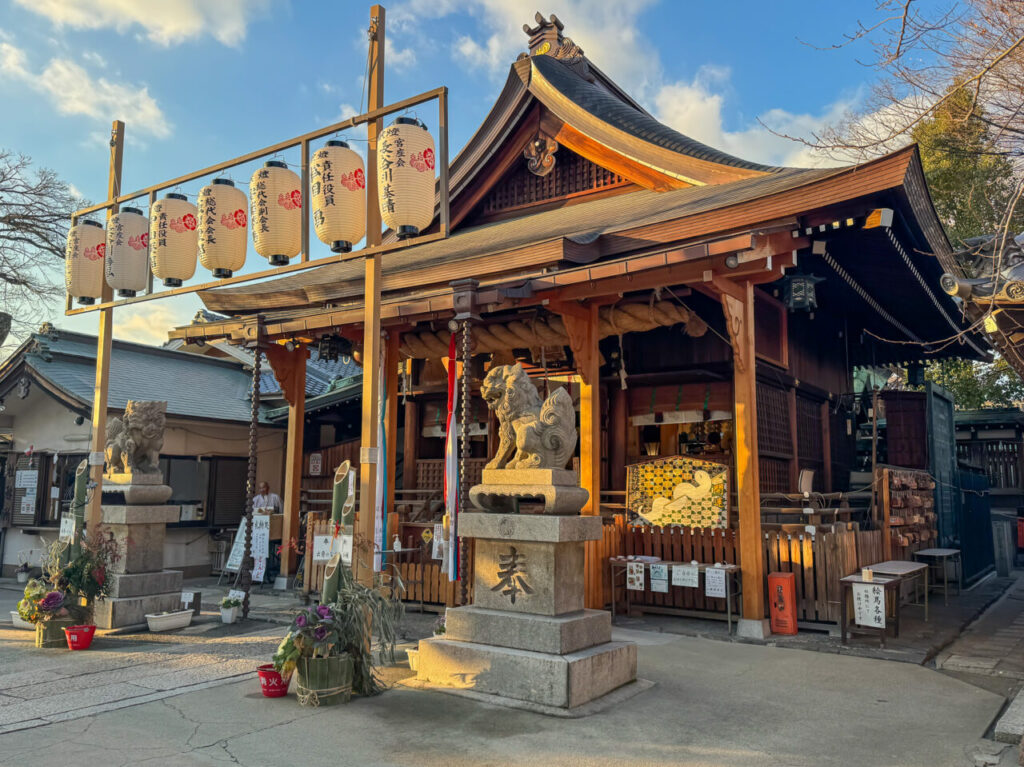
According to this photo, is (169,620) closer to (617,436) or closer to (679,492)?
(679,492)

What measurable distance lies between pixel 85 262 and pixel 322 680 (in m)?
7.87

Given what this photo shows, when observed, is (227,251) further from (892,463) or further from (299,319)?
(892,463)

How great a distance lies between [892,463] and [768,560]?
676 centimetres

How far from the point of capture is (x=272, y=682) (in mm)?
6133

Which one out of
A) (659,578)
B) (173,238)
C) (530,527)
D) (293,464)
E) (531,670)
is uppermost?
(173,238)

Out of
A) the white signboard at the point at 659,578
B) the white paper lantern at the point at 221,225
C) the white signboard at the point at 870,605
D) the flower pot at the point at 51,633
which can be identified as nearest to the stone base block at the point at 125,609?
the flower pot at the point at 51,633

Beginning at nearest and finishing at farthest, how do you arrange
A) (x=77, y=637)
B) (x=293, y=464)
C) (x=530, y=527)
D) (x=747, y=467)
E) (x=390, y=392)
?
(x=530, y=527) < (x=77, y=637) < (x=747, y=467) < (x=390, y=392) < (x=293, y=464)

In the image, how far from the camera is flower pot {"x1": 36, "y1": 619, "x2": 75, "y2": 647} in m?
8.29

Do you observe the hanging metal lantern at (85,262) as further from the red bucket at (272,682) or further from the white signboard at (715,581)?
the white signboard at (715,581)

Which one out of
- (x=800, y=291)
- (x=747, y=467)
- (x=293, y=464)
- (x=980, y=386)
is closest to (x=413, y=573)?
(x=293, y=464)

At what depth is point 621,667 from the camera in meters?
6.49

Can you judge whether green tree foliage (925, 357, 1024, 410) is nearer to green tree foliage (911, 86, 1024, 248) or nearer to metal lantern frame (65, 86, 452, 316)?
green tree foliage (911, 86, 1024, 248)

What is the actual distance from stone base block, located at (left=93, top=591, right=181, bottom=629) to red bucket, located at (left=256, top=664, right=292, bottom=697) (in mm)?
4108

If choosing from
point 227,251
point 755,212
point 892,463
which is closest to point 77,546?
point 227,251
